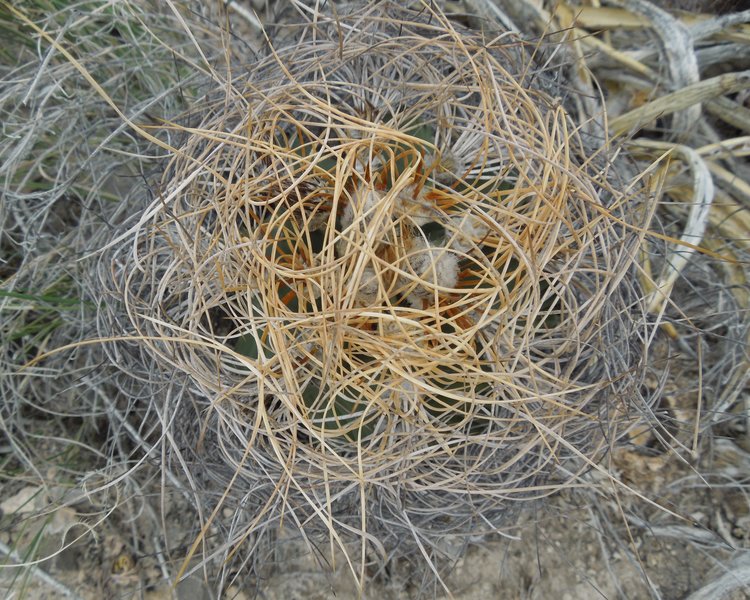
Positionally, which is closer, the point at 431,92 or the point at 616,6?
the point at 431,92

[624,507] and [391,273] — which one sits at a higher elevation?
[391,273]

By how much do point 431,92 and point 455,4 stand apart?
488 millimetres

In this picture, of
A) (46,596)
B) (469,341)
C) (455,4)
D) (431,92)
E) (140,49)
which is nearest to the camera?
(469,341)

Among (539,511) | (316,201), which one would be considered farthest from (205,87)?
(539,511)

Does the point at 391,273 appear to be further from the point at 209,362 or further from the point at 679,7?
the point at 679,7

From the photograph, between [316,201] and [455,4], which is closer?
[316,201]

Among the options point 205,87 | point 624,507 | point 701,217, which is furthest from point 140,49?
point 624,507

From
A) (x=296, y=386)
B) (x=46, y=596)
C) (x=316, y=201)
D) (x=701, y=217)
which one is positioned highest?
(x=316, y=201)

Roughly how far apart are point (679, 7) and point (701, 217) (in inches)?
17.8

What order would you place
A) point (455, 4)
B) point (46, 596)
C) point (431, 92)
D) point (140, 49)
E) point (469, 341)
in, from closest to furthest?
point (469, 341) → point (431, 92) → point (46, 596) → point (140, 49) → point (455, 4)

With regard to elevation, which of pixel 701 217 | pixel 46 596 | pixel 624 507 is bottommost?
pixel 624 507

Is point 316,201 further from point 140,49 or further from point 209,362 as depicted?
point 140,49

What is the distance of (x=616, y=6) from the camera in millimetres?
1151

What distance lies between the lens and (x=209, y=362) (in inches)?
33.4
